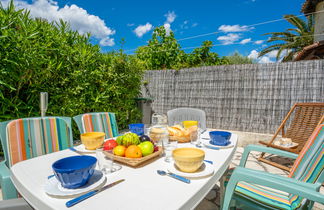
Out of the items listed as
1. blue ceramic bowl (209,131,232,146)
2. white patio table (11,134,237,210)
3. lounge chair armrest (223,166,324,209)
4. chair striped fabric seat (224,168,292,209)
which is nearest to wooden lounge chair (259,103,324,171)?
chair striped fabric seat (224,168,292,209)

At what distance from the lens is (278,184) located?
1.01 meters

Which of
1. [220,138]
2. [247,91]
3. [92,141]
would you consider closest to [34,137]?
[92,141]

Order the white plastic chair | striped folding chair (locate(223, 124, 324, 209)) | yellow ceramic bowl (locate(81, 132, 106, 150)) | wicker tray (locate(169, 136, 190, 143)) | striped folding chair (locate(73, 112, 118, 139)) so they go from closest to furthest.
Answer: striped folding chair (locate(223, 124, 324, 209))
yellow ceramic bowl (locate(81, 132, 106, 150))
wicker tray (locate(169, 136, 190, 143))
striped folding chair (locate(73, 112, 118, 139))
the white plastic chair

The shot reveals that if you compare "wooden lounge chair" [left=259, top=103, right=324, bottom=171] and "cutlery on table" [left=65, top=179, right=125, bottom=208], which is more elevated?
"cutlery on table" [left=65, top=179, right=125, bottom=208]

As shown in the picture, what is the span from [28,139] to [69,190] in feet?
3.30

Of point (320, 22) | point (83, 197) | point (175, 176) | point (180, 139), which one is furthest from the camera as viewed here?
point (320, 22)

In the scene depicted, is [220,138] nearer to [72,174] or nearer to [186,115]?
[72,174]

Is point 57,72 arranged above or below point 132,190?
above

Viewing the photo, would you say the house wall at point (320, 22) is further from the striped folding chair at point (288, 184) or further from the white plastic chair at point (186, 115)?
the striped folding chair at point (288, 184)

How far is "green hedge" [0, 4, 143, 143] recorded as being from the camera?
2.18 meters

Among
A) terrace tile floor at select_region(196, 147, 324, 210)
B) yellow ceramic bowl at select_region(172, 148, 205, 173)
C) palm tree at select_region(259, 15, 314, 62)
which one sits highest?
palm tree at select_region(259, 15, 314, 62)

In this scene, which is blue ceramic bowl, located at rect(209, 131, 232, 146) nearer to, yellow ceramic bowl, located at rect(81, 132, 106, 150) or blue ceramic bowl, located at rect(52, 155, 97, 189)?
yellow ceramic bowl, located at rect(81, 132, 106, 150)

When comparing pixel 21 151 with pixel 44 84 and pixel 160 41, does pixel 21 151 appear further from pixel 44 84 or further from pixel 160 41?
pixel 160 41

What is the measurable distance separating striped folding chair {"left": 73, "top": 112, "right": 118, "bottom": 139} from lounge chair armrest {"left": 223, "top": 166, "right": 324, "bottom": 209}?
61.2 inches
